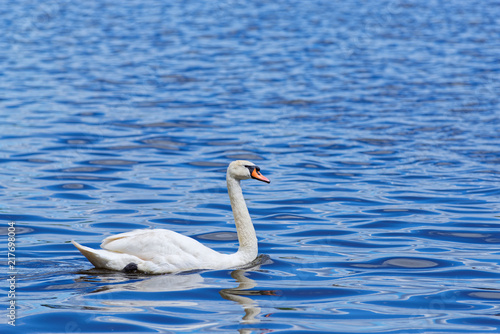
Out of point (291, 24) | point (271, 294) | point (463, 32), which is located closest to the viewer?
point (271, 294)

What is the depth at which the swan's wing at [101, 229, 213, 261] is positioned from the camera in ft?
31.0

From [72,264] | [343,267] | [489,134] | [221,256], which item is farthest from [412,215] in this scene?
[489,134]

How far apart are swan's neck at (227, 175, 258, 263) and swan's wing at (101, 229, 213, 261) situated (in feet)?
2.08

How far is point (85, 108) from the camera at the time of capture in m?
22.8

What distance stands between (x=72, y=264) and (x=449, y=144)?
435 inches

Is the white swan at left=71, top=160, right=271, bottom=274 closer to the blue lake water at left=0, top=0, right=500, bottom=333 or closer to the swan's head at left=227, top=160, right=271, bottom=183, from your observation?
the blue lake water at left=0, top=0, right=500, bottom=333

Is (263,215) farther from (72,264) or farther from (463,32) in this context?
(463,32)

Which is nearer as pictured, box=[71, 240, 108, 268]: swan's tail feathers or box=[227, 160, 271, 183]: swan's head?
box=[71, 240, 108, 268]: swan's tail feathers

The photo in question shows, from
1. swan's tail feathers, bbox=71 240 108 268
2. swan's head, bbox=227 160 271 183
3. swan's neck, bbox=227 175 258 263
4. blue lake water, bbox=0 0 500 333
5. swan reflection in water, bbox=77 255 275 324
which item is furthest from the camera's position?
swan's head, bbox=227 160 271 183

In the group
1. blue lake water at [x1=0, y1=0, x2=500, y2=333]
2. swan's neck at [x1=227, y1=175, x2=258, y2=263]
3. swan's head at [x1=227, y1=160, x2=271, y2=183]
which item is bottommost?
blue lake water at [x1=0, y1=0, x2=500, y2=333]

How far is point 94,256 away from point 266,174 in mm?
7033

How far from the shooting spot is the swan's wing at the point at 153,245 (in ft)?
31.0

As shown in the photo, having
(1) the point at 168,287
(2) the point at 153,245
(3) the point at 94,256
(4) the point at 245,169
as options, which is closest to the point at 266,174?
(4) the point at 245,169

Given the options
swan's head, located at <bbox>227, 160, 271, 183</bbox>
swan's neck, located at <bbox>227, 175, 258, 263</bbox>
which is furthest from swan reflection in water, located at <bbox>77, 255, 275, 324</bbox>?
swan's head, located at <bbox>227, 160, 271, 183</bbox>
